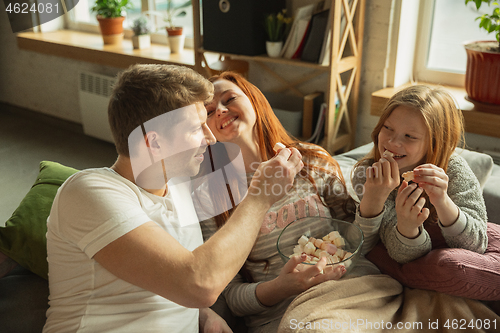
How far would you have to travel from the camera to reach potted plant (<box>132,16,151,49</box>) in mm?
3578

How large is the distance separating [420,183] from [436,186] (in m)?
0.04

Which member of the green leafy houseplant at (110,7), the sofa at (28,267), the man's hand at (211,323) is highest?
the green leafy houseplant at (110,7)

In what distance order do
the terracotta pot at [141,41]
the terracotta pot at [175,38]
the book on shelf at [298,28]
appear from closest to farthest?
the book on shelf at [298,28], the terracotta pot at [175,38], the terracotta pot at [141,41]

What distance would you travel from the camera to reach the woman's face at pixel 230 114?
4.75 ft

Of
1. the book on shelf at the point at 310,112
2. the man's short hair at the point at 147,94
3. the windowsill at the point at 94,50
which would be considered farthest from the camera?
the windowsill at the point at 94,50

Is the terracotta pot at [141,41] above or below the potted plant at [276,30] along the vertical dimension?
below

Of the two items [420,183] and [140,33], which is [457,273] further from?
[140,33]

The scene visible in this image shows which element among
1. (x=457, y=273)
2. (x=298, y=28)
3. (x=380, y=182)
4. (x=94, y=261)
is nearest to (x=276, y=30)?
(x=298, y=28)

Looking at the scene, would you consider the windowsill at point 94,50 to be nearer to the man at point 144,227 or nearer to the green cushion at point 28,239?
the green cushion at point 28,239

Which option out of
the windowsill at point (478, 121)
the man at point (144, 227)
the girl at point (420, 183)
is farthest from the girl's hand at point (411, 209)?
the windowsill at point (478, 121)

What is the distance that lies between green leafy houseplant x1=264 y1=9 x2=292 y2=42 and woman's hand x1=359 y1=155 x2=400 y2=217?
1499 millimetres

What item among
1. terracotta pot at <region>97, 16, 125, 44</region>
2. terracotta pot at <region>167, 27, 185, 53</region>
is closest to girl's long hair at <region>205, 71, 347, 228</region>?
terracotta pot at <region>167, 27, 185, 53</region>

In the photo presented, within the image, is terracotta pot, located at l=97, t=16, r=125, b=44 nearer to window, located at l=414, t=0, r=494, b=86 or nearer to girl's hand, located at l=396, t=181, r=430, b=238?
window, located at l=414, t=0, r=494, b=86

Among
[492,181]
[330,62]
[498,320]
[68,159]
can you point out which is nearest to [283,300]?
[498,320]
